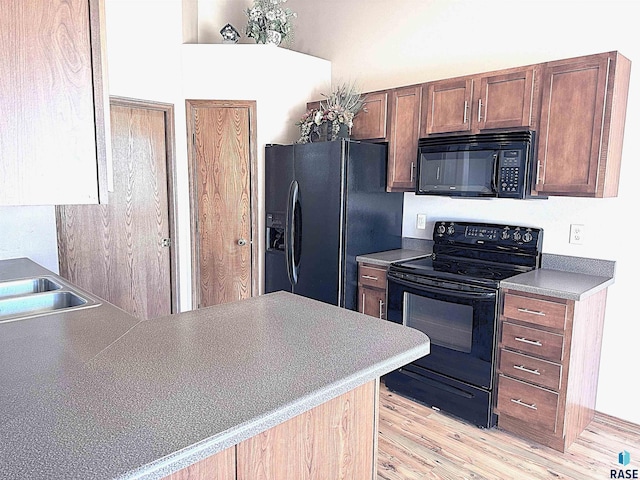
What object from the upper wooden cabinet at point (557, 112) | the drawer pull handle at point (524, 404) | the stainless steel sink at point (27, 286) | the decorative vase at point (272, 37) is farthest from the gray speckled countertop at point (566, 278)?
the decorative vase at point (272, 37)

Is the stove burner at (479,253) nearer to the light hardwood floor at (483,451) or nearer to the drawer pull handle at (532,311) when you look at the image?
the drawer pull handle at (532,311)

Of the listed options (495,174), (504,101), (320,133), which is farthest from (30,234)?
(504,101)

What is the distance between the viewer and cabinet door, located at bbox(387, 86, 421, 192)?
305 cm

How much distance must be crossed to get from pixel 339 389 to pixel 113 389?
1.76ft

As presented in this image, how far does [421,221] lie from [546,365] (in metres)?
1.44

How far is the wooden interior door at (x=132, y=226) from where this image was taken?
3277 millimetres

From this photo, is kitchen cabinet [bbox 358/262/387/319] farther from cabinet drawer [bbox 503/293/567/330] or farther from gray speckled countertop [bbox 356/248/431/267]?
cabinet drawer [bbox 503/293/567/330]

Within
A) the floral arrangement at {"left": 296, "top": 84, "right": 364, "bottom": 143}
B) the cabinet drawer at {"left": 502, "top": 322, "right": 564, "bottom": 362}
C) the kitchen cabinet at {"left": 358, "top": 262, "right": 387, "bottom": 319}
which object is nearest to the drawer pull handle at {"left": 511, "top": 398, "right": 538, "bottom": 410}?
the cabinet drawer at {"left": 502, "top": 322, "right": 564, "bottom": 362}

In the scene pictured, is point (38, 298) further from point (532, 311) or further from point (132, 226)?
point (532, 311)

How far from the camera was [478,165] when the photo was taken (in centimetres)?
273

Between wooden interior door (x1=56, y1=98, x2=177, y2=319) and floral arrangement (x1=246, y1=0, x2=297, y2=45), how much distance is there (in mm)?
931

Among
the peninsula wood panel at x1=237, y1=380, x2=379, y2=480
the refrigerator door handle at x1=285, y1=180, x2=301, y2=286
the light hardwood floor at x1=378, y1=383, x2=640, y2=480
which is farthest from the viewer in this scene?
the refrigerator door handle at x1=285, y1=180, x2=301, y2=286

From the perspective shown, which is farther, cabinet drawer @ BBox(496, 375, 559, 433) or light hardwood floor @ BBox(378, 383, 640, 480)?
cabinet drawer @ BBox(496, 375, 559, 433)

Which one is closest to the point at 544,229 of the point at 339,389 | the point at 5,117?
the point at 339,389
